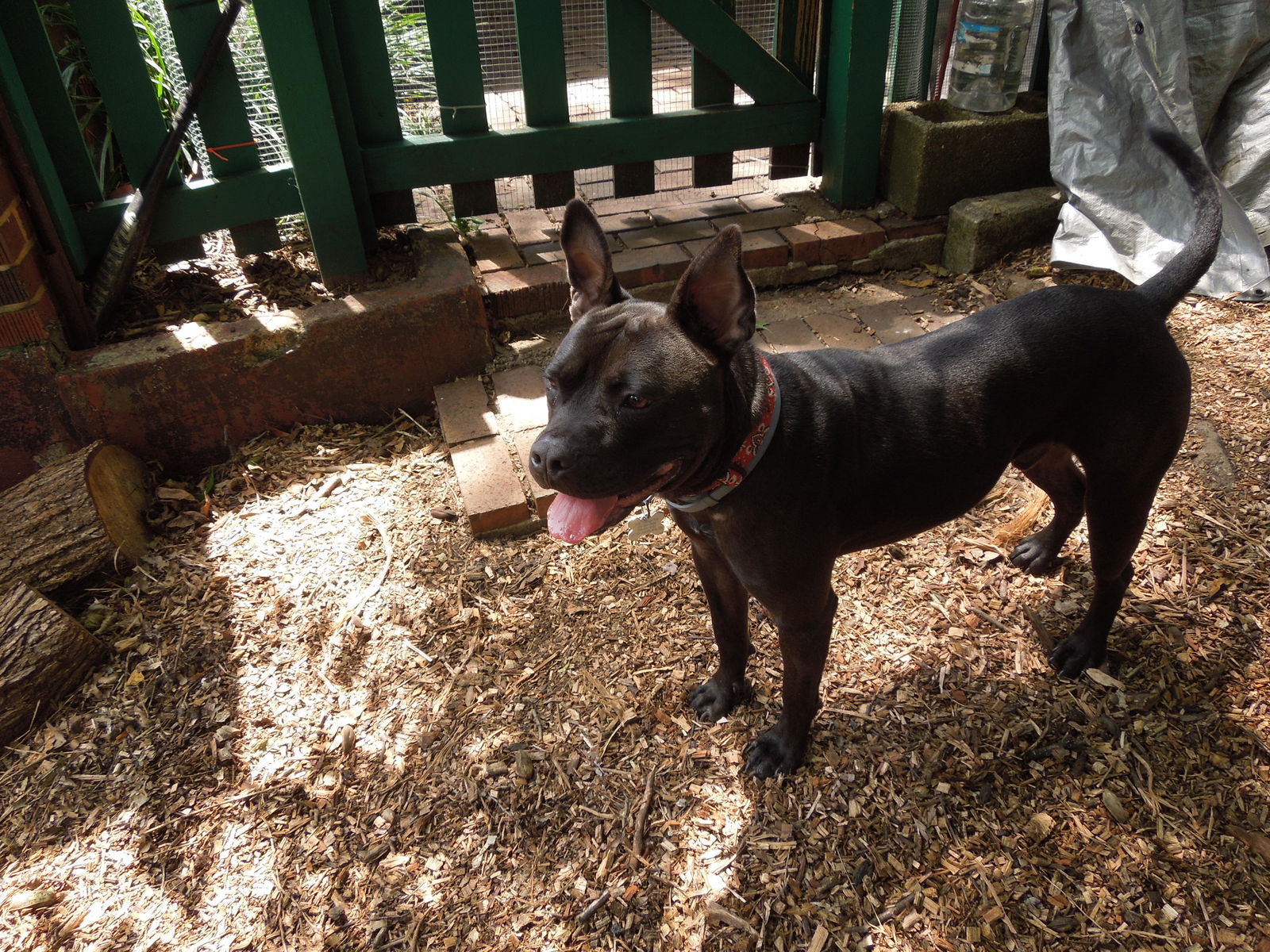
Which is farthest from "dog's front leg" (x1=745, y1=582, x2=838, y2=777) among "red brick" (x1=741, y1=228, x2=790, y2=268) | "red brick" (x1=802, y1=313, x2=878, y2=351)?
"red brick" (x1=741, y1=228, x2=790, y2=268)

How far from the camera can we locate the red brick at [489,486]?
11.8 ft

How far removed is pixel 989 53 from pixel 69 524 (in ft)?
17.4

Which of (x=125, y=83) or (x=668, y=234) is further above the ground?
(x=125, y=83)

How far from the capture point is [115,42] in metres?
3.82

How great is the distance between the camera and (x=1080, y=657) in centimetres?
296

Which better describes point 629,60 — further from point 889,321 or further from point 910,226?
point 889,321

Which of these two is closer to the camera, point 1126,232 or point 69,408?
point 69,408

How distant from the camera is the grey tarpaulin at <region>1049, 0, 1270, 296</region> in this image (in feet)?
14.1

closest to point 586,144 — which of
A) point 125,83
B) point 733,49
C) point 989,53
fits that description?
point 733,49

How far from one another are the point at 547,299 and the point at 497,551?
1.70 metres

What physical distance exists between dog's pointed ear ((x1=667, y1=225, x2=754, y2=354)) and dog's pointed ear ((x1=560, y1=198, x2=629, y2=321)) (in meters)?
0.32

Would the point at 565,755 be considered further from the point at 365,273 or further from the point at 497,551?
the point at 365,273

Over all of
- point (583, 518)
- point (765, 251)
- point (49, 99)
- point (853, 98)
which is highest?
point (49, 99)

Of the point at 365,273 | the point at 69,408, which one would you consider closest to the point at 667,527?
the point at 365,273
